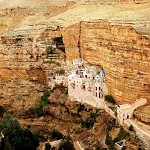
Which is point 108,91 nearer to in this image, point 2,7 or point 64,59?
point 64,59

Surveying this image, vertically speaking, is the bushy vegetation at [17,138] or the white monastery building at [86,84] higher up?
the white monastery building at [86,84]

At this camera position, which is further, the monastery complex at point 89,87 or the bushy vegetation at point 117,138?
the monastery complex at point 89,87

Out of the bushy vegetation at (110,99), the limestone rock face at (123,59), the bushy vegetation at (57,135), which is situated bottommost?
the bushy vegetation at (57,135)

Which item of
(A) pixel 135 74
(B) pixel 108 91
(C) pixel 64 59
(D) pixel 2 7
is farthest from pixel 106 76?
(D) pixel 2 7

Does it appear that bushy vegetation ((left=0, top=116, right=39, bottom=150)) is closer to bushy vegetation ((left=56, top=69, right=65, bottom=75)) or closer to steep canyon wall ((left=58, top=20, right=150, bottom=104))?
bushy vegetation ((left=56, top=69, right=65, bottom=75))

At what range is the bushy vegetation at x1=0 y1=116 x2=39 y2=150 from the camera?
34.8 meters

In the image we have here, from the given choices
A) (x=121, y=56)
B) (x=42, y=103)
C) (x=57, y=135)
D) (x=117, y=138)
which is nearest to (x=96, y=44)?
(x=121, y=56)

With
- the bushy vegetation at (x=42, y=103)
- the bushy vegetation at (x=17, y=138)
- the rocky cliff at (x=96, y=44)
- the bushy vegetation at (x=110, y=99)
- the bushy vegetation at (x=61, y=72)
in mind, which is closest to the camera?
the rocky cliff at (x=96, y=44)

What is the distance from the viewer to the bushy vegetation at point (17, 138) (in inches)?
1369

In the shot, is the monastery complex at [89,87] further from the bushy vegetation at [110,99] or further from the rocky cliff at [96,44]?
the rocky cliff at [96,44]

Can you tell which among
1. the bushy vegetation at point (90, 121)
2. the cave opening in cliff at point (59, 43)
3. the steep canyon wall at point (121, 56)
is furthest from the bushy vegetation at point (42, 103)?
the bushy vegetation at point (90, 121)

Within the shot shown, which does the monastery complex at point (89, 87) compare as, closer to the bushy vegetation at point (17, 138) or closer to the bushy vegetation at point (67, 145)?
the bushy vegetation at point (67, 145)

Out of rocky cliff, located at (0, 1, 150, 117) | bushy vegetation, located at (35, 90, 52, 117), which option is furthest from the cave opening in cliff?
bushy vegetation, located at (35, 90, 52, 117)

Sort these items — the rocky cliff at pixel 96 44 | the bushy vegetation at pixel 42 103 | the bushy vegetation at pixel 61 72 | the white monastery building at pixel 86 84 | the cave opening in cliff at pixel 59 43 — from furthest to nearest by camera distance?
the cave opening in cliff at pixel 59 43 < the bushy vegetation at pixel 61 72 < the bushy vegetation at pixel 42 103 < the white monastery building at pixel 86 84 < the rocky cliff at pixel 96 44
